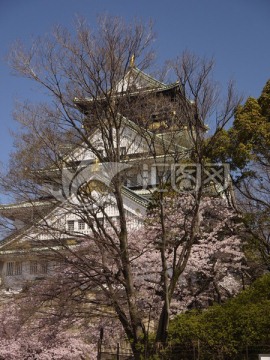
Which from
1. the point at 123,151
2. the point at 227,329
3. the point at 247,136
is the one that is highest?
the point at 247,136

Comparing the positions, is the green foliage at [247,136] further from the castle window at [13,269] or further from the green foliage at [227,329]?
the castle window at [13,269]

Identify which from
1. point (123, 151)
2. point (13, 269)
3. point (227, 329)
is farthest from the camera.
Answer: point (13, 269)

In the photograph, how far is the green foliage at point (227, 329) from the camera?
30.8 ft

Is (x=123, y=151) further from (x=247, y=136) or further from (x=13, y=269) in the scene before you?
(x=13, y=269)

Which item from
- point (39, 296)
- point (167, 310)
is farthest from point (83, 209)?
point (167, 310)

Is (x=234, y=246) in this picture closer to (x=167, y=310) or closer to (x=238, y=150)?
(x=238, y=150)

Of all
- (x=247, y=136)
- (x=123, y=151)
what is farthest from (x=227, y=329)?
(x=247, y=136)

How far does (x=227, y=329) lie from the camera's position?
967cm

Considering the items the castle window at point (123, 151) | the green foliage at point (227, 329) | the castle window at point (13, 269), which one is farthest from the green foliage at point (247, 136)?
the castle window at point (13, 269)

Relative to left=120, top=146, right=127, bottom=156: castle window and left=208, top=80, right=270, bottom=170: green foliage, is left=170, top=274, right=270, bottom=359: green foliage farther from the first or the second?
left=208, top=80, right=270, bottom=170: green foliage

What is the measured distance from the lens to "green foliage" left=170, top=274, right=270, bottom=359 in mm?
9375

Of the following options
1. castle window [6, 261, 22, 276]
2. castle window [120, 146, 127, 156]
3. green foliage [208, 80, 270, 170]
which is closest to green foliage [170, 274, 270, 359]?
castle window [120, 146, 127, 156]

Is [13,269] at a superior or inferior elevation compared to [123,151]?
inferior

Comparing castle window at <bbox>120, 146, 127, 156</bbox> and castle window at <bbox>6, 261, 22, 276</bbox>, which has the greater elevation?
castle window at <bbox>120, 146, 127, 156</bbox>
